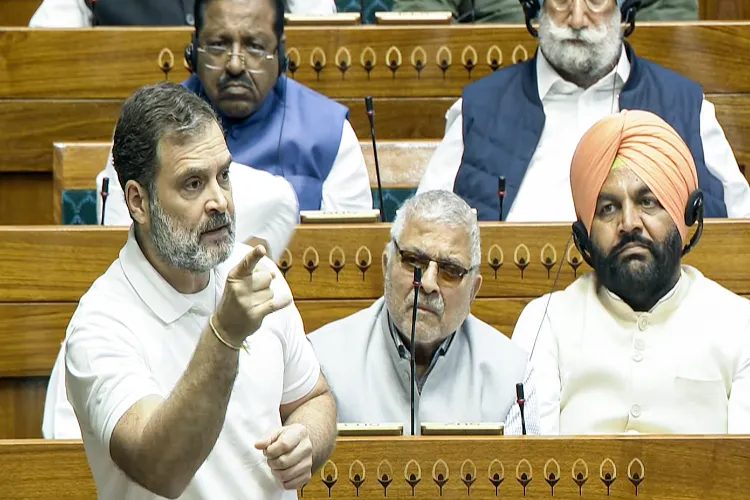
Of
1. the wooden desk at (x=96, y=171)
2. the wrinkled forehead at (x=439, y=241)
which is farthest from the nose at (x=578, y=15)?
the wrinkled forehead at (x=439, y=241)

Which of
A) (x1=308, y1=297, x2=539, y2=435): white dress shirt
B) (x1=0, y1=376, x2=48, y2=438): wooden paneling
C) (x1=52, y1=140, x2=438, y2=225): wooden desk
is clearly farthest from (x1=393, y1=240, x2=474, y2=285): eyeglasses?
(x1=52, y1=140, x2=438, y2=225): wooden desk

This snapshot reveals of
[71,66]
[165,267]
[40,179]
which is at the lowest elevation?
[40,179]

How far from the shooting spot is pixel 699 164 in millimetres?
3439

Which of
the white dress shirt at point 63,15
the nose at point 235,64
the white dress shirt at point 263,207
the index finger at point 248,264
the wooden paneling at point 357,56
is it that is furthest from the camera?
the white dress shirt at point 63,15

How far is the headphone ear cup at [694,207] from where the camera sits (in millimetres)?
2871

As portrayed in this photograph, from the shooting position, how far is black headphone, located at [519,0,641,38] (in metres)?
3.63

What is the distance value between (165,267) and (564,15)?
72.2 inches

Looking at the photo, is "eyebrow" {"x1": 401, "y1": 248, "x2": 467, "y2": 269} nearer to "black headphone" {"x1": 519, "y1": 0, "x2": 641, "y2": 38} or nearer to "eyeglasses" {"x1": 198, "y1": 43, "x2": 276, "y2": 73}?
"eyeglasses" {"x1": 198, "y1": 43, "x2": 276, "y2": 73}

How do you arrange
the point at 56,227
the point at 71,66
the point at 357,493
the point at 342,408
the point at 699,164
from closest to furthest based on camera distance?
the point at 357,493
the point at 342,408
the point at 56,227
the point at 699,164
the point at 71,66

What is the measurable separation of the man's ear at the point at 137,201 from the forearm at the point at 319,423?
30 centimetres

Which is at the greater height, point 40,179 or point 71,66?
point 71,66

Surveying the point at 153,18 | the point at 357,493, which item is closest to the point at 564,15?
the point at 153,18

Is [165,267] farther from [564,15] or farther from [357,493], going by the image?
[564,15]

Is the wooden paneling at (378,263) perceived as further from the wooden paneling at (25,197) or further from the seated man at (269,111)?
the wooden paneling at (25,197)
